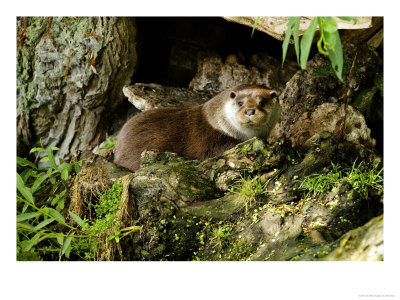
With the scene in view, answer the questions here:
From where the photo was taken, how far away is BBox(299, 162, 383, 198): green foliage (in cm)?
284

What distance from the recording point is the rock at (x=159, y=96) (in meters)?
4.34

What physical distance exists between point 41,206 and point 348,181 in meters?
2.12

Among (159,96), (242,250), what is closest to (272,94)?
(159,96)

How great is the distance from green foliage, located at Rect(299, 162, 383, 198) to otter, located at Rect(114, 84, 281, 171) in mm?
787

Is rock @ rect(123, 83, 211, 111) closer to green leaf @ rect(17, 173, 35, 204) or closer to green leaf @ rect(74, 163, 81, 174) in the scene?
green leaf @ rect(74, 163, 81, 174)

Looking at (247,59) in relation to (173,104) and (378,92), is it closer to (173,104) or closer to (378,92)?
(173,104)

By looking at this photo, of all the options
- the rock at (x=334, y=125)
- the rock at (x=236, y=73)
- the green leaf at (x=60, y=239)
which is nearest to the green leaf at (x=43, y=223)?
the green leaf at (x=60, y=239)

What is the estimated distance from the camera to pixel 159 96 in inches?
177

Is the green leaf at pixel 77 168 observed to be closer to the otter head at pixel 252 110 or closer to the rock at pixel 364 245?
the otter head at pixel 252 110

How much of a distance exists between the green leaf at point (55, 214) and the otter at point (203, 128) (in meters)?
0.76

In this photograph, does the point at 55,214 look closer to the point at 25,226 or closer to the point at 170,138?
the point at 25,226

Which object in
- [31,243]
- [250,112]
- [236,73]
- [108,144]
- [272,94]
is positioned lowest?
[31,243]

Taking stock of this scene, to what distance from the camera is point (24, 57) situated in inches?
167

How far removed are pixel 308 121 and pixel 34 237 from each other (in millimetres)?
2376
